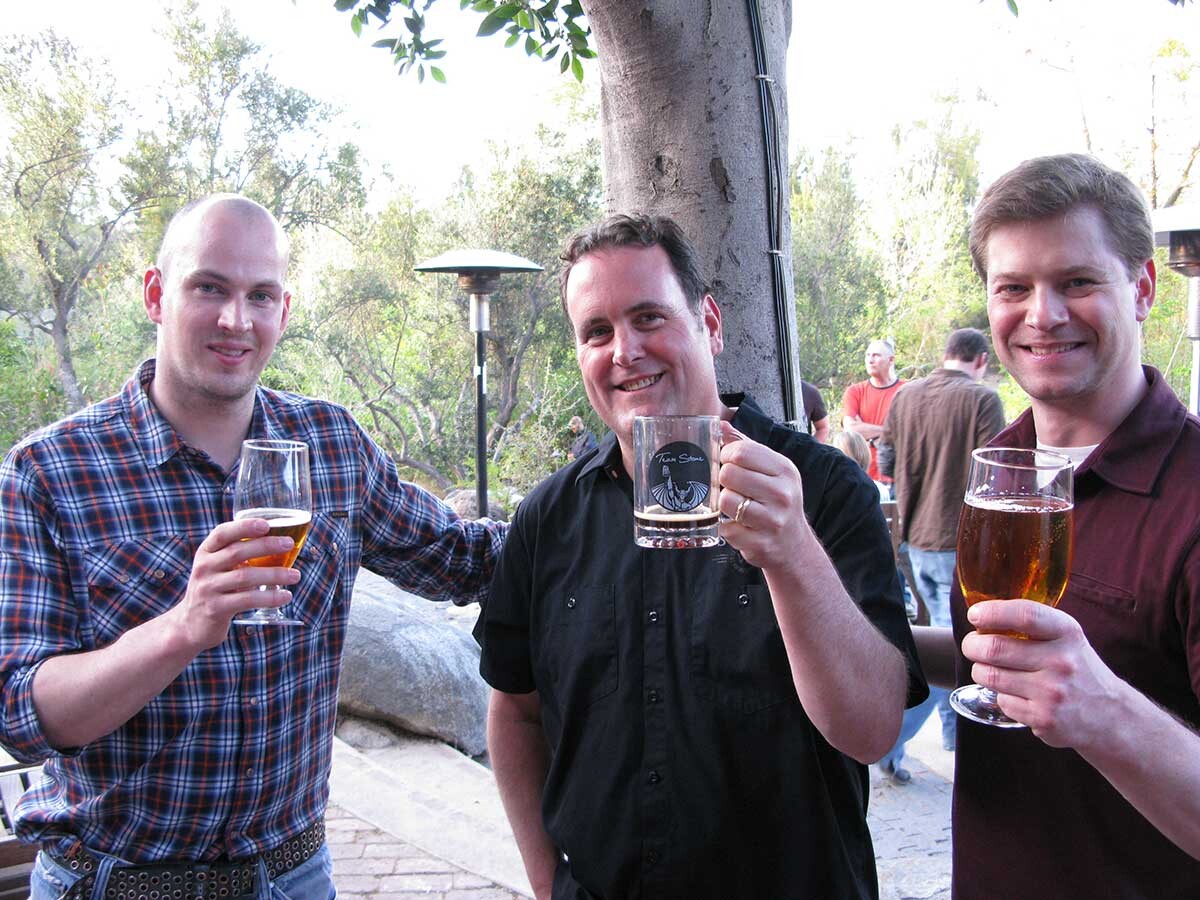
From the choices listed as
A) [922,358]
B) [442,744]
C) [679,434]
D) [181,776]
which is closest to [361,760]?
[442,744]

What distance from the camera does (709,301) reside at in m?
2.10

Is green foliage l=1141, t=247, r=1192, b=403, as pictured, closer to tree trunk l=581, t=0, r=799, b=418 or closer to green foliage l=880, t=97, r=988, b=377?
green foliage l=880, t=97, r=988, b=377

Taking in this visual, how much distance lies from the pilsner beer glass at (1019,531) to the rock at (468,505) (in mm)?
11103

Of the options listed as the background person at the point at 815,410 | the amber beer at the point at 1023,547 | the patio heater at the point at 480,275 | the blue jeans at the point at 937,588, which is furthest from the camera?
the patio heater at the point at 480,275

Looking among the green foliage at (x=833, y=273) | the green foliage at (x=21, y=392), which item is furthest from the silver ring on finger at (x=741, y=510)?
the green foliage at (x=833, y=273)

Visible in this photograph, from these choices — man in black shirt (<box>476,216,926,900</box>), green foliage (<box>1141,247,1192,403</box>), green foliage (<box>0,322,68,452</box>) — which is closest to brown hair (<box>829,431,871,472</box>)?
man in black shirt (<box>476,216,926,900</box>)

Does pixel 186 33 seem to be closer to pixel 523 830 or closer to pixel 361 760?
pixel 361 760

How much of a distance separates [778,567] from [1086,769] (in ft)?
2.00

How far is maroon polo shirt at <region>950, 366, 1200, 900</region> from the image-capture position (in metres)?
1.42

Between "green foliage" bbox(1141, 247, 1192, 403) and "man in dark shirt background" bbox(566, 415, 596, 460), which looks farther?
"green foliage" bbox(1141, 247, 1192, 403)

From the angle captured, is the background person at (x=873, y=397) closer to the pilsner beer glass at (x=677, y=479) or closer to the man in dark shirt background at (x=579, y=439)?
the man in dark shirt background at (x=579, y=439)

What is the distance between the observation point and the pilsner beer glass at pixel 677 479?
1492mm

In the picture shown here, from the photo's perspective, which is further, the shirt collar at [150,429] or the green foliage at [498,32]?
the green foliage at [498,32]

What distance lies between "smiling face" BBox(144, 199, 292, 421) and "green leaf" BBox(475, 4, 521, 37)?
5.76 feet
